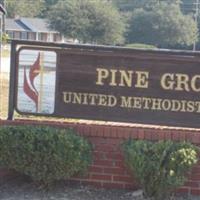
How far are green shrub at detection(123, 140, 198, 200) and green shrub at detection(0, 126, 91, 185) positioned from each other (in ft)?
1.68

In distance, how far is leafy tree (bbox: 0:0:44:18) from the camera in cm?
11844

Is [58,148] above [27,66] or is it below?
below

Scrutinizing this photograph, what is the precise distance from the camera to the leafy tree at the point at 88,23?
283ft

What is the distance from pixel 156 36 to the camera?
3772 inches

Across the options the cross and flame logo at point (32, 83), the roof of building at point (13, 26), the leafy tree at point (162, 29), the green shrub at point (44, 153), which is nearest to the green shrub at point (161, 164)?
the green shrub at point (44, 153)

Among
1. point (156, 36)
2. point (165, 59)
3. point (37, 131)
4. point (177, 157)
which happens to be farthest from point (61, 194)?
point (156, 36)

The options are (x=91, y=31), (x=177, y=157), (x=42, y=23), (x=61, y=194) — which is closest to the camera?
(x=177, y=157)

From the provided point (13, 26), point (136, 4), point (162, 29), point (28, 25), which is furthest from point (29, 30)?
point (136, 4)

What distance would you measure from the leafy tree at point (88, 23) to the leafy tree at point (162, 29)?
6.28 m

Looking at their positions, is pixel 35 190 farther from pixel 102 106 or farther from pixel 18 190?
pixel 102 106

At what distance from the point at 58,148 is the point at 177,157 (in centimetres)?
114

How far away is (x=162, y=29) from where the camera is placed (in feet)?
316

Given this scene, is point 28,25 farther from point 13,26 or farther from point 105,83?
point 105,83

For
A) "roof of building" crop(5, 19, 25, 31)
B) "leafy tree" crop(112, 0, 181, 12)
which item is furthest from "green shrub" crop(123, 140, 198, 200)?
"leafy tree" crop(112, 0, 181, 12)
